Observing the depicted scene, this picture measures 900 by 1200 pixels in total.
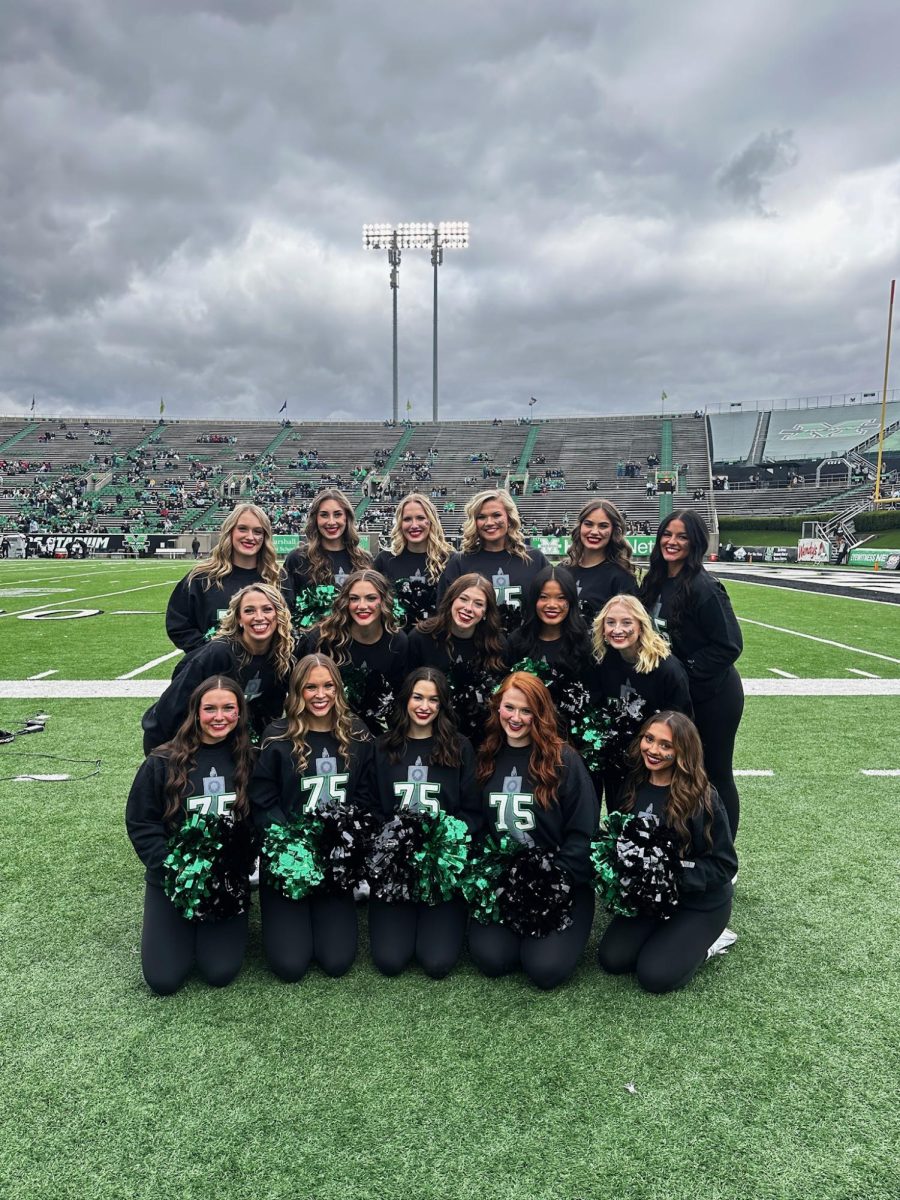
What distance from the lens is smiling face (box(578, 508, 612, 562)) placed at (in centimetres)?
336

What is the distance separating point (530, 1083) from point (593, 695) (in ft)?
4.65

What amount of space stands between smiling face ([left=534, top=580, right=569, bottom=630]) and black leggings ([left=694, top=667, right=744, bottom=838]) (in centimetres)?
72

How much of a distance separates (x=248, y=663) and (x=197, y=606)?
58 cm

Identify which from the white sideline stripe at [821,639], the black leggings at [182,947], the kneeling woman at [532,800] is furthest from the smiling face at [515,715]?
the white sideline stripe at [821,639]

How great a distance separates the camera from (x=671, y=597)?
10.7 ft

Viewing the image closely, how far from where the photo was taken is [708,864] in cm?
260

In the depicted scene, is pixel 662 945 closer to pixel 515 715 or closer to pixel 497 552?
pixel 515 715

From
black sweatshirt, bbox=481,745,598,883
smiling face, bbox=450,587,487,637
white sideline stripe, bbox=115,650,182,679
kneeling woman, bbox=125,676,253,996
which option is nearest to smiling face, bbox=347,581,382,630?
smiling face, bbox=450,587,487,637

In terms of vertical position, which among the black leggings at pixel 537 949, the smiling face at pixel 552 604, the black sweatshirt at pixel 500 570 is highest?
the black sweatshirt at pixel 500 570

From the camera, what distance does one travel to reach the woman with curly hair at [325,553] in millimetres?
3691

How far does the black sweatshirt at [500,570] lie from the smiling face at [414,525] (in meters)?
0.24

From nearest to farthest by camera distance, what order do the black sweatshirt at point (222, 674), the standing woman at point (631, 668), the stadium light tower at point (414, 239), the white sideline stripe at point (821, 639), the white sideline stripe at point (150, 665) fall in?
the standing woman at point (631, 668), the black sweatshirt at point (222, 674), the white sideline stripe at point (150, 665), the white sideline stripe at point (821, 639), the stadium light tower at point (414, 239)

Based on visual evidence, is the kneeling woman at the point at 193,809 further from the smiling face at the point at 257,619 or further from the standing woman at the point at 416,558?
the standing woman at the point at 416,558

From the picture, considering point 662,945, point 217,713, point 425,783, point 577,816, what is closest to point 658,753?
point 577,816
